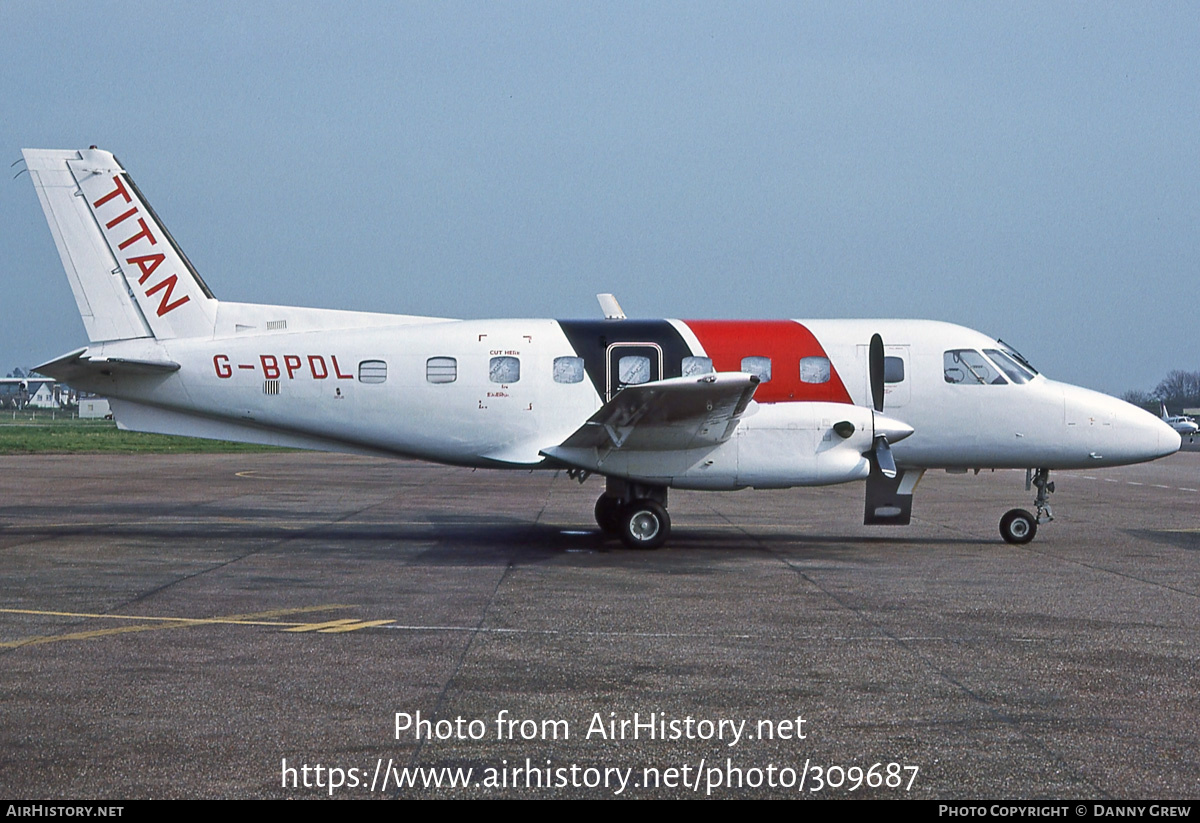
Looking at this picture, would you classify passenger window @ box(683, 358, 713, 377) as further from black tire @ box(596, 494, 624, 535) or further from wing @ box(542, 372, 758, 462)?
black tire @ box(596, 494, 624, 535)

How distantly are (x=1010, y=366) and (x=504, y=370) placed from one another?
7.79 m

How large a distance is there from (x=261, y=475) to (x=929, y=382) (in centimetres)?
2507

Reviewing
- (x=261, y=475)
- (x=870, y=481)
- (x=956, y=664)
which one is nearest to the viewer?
(x=956, y=664)

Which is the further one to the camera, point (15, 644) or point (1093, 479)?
point (1093, 479)

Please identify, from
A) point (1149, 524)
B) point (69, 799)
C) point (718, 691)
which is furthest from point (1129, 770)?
point (1149, 524)

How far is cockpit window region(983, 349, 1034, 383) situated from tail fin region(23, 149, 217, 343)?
39.5 feet

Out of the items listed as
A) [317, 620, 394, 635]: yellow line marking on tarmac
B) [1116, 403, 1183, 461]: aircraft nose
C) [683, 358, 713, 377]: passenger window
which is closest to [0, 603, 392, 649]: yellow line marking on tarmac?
[317, 620, 394, 635]: yellow line marking on tarmac

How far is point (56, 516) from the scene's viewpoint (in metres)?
21.4

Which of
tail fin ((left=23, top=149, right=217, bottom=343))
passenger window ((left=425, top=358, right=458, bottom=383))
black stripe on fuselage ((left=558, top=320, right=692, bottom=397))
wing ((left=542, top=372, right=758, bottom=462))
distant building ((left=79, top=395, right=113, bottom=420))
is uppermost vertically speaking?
tail fin ((left=23, top=149, right=217, bottom=343))

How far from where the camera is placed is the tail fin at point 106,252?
683 inches

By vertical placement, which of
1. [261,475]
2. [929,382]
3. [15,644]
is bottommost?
[261,475]

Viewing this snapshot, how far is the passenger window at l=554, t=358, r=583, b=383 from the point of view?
56.5 ft

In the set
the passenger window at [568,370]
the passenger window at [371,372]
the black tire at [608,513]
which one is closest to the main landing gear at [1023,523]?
the black tire at [608,513]
